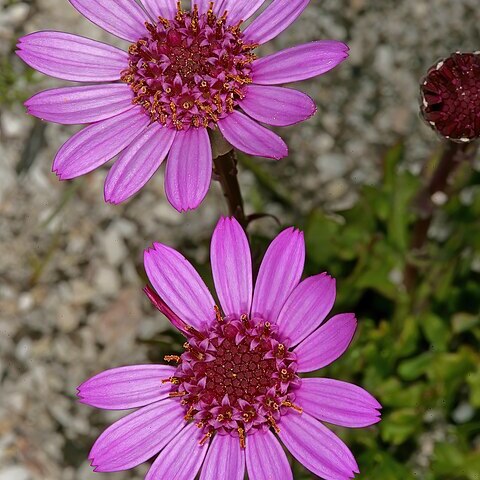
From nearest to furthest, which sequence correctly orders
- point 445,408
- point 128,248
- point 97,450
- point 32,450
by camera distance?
point 97,450 < point 445,408 < point 32,450 < point 128,248

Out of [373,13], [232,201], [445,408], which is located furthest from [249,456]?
[373,13]

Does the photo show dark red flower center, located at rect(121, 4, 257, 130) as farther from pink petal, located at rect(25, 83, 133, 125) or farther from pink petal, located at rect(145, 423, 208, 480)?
pink petal, located at rect(145, 423, 208, 480)

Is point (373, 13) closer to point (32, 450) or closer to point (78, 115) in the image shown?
point (78, 115)

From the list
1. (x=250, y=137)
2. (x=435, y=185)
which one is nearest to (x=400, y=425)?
(x=435, y=185)

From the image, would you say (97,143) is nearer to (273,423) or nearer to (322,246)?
(273,423)

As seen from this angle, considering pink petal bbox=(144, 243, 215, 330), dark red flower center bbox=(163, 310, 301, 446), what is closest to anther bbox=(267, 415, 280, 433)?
dark red flower center bbox=(163, 310, 301, 446)

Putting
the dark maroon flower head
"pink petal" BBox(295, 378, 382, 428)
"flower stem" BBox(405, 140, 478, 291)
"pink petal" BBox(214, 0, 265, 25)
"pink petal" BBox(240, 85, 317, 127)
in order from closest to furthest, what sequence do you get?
1. "pink petal" BBox(295, 378, 382, 428)
2. "pink petal" BBox(240, 85, 317, 127)
3. the dark maroon flower head
4. "pink petal" BBox(214, 0, 265, 25)
5. "flower stem" BBox(405, 140, 478, 291)

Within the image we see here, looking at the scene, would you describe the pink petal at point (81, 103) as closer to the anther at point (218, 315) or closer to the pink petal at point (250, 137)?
the pink petal at point (250, 137)
